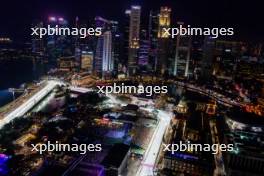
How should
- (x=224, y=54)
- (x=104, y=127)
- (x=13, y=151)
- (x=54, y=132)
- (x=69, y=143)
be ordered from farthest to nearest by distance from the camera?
(x=224, y=54) < (x=104, y=127) < (x=54, y=132) < (x=69, y=143) < (x=13, y=151)

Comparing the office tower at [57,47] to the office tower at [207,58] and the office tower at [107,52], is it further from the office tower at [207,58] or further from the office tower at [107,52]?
the office tower at [207,58]

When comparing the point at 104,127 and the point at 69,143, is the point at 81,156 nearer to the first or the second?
the point at 69,143

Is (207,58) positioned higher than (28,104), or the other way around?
(207,58)

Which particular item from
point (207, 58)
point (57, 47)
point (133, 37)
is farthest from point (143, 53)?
point (57, 47)

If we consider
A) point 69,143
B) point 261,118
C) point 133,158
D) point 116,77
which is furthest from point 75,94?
point 261,118

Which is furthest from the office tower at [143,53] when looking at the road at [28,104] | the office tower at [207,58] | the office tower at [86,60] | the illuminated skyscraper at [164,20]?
the road at [28,104]

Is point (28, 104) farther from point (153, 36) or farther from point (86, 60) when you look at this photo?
point (153, 36)
